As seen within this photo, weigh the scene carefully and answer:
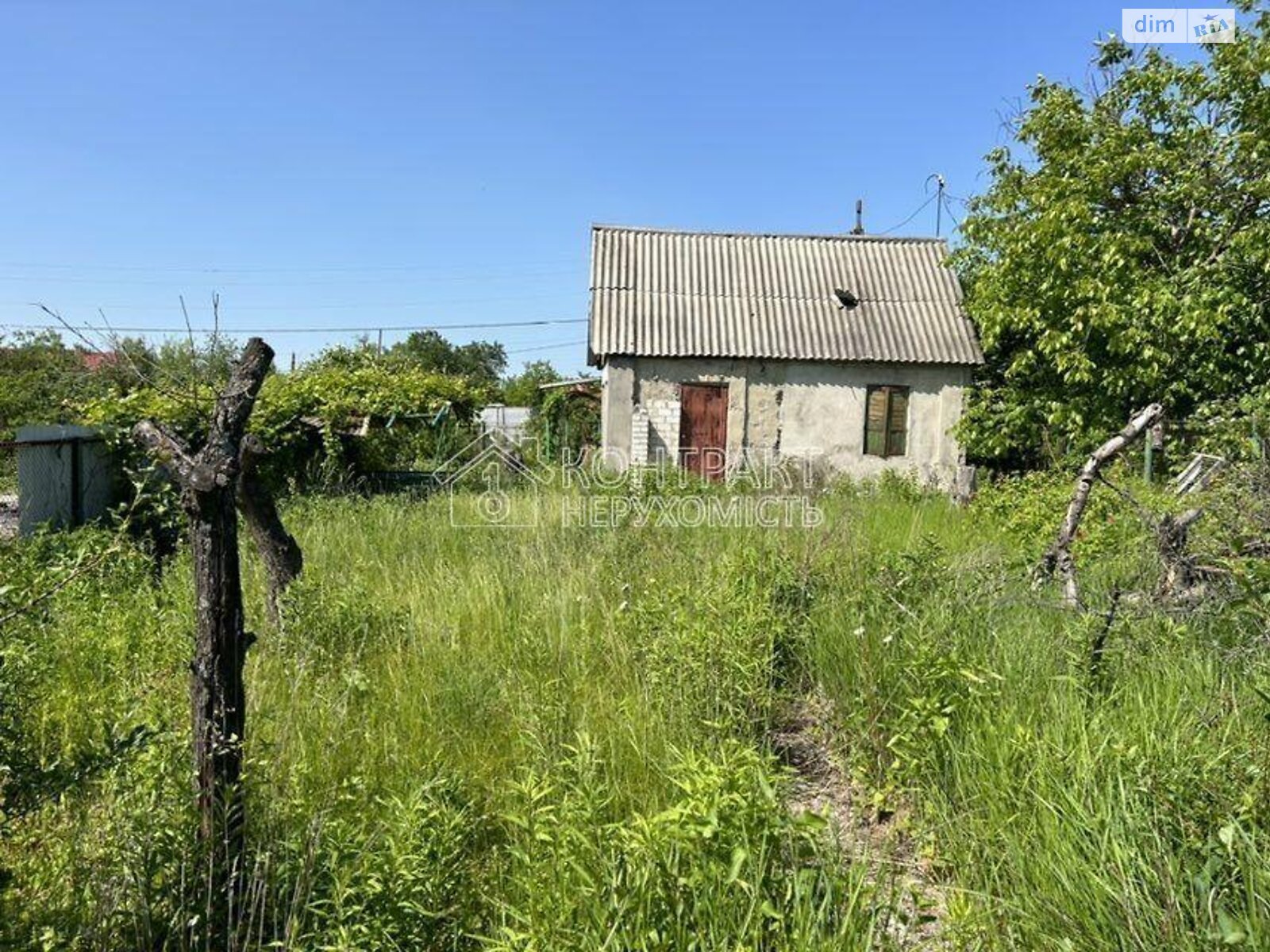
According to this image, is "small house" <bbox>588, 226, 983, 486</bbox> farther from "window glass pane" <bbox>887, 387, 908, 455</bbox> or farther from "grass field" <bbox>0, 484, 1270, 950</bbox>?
"grass field" <bbox>0, 484, 1270, 950</bbox>

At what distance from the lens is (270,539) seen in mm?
4711

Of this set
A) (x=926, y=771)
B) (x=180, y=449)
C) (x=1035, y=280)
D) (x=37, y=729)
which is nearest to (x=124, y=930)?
(x=180, y=449)

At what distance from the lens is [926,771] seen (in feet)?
8.87

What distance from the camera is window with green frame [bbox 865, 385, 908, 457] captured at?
13352 millimetres

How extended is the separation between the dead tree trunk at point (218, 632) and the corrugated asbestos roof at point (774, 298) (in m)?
10.8

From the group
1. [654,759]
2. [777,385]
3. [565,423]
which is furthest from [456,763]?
[565,423]

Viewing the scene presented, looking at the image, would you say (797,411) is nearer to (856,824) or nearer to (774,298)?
(774,298)

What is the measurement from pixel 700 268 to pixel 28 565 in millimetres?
12256

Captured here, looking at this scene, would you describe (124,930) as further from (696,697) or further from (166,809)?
(696,697)

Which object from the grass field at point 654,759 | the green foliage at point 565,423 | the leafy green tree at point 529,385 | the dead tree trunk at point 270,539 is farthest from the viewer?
the leafy green tree at point 529,385

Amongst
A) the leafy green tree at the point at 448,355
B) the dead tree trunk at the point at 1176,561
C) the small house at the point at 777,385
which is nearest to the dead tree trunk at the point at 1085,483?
the dead tree trunk at the point at 1176,561

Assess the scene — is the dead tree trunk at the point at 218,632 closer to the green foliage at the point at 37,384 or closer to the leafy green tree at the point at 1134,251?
the green foliage at the point at 37,384

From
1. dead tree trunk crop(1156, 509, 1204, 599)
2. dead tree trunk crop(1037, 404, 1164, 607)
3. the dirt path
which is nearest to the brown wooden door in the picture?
dead tree trunk crop(1037, 404, 1164, 607)

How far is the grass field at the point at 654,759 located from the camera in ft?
6.20
